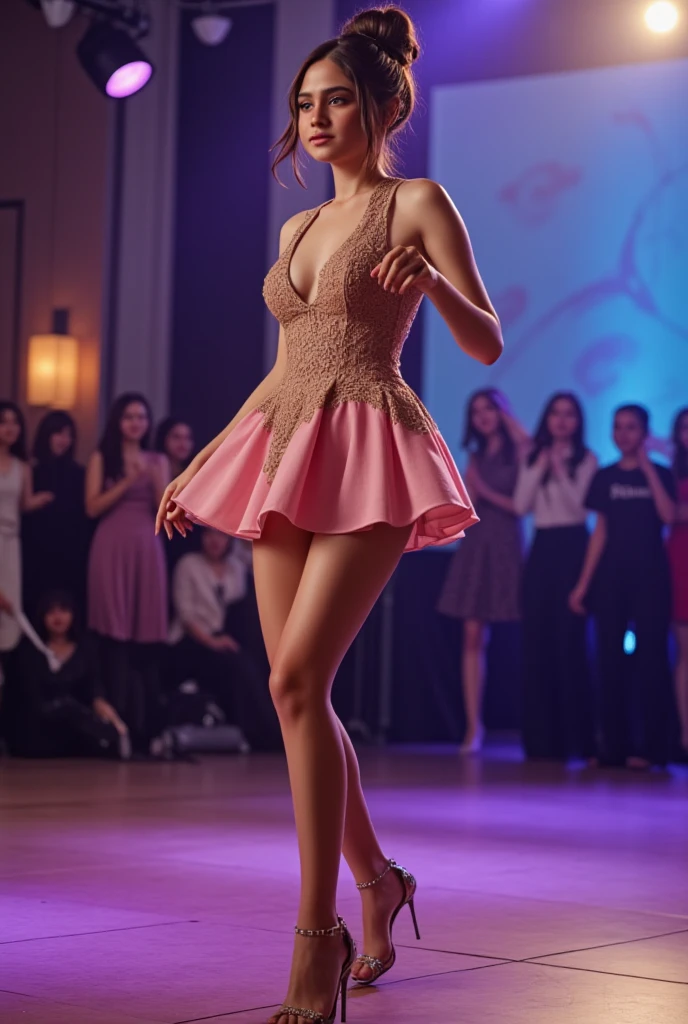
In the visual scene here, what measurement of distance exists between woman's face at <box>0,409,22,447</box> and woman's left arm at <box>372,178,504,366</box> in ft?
14.5

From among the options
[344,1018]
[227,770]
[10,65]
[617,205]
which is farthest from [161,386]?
[344,1018]

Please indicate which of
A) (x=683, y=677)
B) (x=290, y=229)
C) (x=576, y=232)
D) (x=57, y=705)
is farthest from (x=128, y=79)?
(x=290, y=229)

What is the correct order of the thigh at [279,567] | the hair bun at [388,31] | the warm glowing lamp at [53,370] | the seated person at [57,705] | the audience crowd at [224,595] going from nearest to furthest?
the thigh at [279,567]
the hair bun at [388,31]
the seated person at [57,705]
the audience crowd at [224,595]
the warm glowing lamp at [53,370]

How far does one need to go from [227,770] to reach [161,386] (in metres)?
3.40

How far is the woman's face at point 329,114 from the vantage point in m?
2.25

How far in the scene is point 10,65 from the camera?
912 cm

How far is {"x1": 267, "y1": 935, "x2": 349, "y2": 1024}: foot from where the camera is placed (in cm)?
194

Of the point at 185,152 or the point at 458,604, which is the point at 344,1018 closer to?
the point at 458,604

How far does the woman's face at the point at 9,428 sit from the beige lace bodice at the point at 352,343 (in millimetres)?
4356

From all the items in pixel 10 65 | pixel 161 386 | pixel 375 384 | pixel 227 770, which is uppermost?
pixel 10 65

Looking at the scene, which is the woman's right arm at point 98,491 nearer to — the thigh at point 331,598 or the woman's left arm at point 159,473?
the woman's left arm at point 159,473

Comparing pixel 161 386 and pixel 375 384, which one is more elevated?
pixel 161 386

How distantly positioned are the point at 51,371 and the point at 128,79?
212 cm

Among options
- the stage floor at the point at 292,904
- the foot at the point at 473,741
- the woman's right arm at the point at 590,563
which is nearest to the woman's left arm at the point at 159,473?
the stage floor at the point at 292,904
